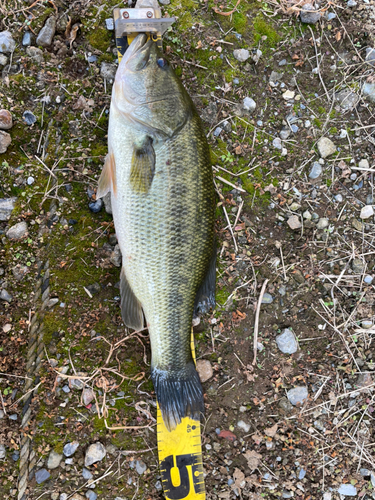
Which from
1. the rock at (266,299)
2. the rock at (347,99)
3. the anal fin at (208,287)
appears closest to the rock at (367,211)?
the rock at (347,99)

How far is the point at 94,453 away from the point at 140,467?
408 millimetres

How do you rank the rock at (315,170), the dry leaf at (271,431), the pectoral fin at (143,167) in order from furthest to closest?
the rock at (315,170) → the dry leaf at (271,431) → the pectoral fin at (143,167)

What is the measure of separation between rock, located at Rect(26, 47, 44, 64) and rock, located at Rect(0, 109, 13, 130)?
514mm

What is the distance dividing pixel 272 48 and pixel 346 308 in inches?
101

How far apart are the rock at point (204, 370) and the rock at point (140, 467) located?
2.71 ft

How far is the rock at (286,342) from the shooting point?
297cm

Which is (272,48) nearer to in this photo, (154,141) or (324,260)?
(154,141)

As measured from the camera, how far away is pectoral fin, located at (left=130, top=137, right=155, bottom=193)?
89.0 inches

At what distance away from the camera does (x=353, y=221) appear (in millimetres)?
3137

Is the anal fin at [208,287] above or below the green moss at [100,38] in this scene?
below

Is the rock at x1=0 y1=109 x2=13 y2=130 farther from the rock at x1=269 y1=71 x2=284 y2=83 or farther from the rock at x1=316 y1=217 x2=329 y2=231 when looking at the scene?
the rock at x1=316 y1=217 x2=329 y2=231

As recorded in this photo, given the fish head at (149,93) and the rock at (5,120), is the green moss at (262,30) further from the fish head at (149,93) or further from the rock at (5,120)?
the rock at (5,120)

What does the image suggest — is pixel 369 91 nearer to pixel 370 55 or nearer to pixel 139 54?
pixel 370 55

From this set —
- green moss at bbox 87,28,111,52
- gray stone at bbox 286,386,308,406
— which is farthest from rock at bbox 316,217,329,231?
green moss at bbox 87,28,111,52
